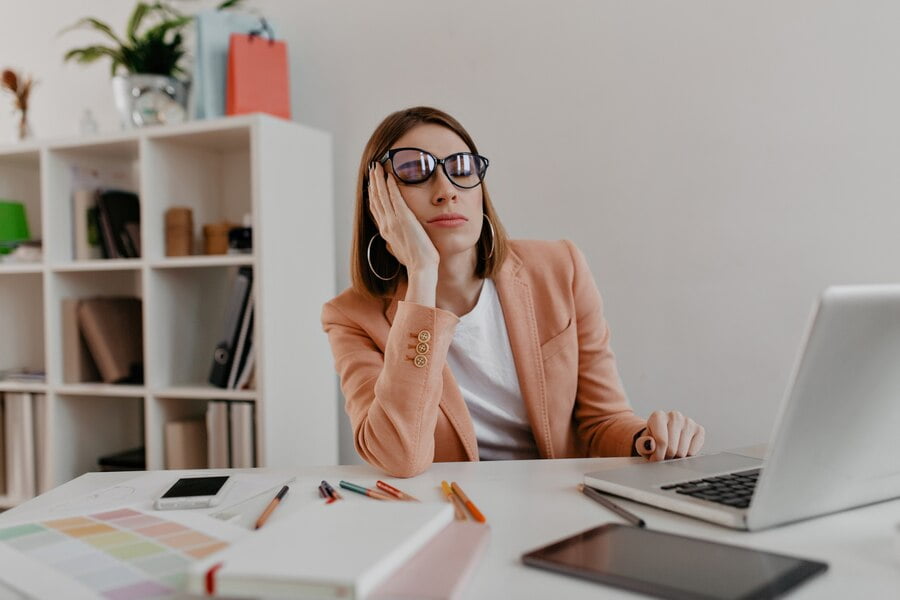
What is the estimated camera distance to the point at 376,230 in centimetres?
161

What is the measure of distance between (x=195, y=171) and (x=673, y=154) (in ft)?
5.22

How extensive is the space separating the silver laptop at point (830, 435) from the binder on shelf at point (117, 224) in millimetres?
2165

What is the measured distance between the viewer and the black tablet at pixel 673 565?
0.61 m

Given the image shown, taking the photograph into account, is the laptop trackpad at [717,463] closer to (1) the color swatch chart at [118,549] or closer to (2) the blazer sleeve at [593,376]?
(2) the blazer sleeve at [593,376]

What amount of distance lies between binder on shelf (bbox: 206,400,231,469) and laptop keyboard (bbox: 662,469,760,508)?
1746 mm

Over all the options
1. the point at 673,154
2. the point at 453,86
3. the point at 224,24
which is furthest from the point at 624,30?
the point at 224,24

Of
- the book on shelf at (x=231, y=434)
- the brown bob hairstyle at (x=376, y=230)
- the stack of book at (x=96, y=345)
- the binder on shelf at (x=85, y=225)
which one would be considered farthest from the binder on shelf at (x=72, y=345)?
the brown bob hairstyle at (x=376, y=230)

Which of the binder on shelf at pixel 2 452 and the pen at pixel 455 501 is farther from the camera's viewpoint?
the binder on shelf at pixel 2 452

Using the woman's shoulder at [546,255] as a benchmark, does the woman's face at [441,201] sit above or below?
above

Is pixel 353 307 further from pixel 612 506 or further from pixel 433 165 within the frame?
pixel 612 506

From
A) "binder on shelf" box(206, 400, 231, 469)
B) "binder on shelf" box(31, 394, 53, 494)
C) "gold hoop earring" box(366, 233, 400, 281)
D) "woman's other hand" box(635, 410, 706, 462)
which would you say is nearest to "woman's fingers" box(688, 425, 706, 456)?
"woman's other hand" box(635, 410, 706, 462)

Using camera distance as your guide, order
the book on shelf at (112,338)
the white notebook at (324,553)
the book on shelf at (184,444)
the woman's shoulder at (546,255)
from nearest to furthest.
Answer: the white notebook at (324,553), the woman's shoulder at (546,255), the book on shelf at (184,444), the book on shelf at (112,338)

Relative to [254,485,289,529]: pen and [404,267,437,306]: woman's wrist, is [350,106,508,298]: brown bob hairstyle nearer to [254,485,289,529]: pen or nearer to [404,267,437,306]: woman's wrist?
[404,267,437,306]: woman's wrist

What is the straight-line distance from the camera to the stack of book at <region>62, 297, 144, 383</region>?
8.39 ft
